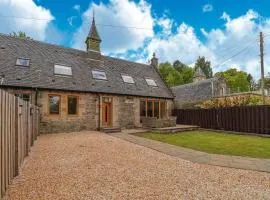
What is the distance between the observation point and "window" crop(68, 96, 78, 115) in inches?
565

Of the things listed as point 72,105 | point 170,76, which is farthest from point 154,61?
point 170,76

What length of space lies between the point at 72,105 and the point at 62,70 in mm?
2834

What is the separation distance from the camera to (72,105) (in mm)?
14477

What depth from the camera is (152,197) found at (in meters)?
3.65

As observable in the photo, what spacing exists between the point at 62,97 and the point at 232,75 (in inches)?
2271

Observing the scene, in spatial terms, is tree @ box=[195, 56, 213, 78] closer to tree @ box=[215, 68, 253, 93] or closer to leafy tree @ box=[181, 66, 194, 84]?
tree @ box=[215, 68, 253, 93]

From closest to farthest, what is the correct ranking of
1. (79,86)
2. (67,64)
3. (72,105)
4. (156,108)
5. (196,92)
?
1. (72,105)
2. (79,86)
3. (67,64)
4. (156,108)
5. (196,92)

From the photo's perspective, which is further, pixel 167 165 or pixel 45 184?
pixel 167 165

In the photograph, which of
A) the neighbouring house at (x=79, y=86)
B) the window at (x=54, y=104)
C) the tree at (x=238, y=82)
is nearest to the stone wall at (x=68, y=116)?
the neighbouring house at (x=79, y=86)

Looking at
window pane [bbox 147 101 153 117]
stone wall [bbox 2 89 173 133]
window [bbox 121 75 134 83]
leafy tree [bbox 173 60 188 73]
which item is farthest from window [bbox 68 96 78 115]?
leafy tree [bbox 173 60 188 73]

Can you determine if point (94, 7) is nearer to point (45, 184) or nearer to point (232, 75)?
point (45, 184)

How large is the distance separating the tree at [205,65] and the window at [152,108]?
4753 cm

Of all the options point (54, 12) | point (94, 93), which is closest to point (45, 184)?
point (94, 93)

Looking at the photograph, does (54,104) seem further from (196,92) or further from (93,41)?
(196,92)
